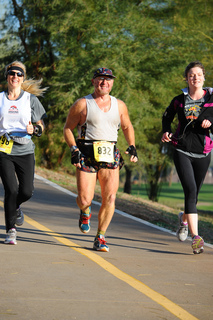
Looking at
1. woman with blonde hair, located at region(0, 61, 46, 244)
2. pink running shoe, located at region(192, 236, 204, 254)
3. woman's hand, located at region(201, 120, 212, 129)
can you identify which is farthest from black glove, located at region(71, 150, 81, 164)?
pink running shoe, located at region(192, 236, 204, 254)

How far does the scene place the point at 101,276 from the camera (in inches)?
227

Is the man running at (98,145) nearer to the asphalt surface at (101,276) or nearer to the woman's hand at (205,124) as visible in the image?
the asphalt surface at (101,276)

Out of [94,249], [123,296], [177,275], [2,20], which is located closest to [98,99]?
[94,249]

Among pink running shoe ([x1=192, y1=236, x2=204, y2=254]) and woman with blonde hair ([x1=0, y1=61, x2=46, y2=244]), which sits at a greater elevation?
woman with blonde hair ([x1=0, y1=61, x2=46, y2=244])

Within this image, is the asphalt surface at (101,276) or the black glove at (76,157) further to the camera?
the black glove at (76,157)

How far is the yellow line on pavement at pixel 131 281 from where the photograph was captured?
470 cm

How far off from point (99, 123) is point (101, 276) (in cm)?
193

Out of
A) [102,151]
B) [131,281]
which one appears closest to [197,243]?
[102,151]

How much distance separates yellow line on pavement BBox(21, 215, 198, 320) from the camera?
185 inches

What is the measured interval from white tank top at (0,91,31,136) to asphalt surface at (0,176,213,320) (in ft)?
4.31

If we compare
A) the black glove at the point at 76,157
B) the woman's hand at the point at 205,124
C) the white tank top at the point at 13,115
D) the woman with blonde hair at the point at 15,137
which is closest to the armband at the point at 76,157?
the black glove at the point at 76,157

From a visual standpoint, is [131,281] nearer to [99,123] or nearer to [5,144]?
[99,123]

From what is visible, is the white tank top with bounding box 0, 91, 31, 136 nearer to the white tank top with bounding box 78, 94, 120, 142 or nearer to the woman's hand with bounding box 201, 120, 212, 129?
the white tank top with bounding box 78, 94, 120, 142

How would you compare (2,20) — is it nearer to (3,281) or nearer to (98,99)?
(98,99)
